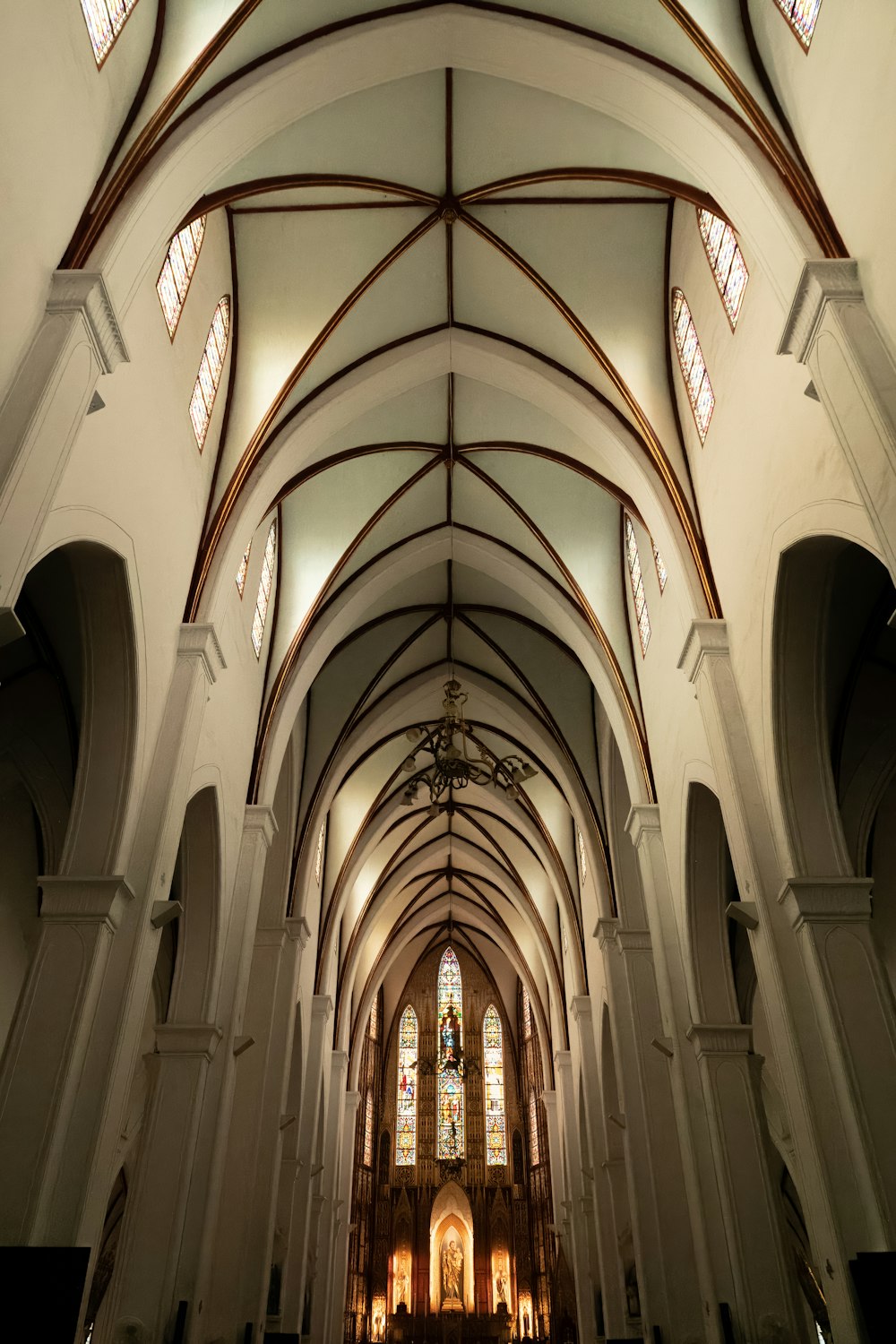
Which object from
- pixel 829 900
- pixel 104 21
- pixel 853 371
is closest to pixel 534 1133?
pixel 829 900

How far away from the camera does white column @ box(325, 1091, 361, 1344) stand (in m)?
28.4

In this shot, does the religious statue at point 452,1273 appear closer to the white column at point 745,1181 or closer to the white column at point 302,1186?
the white column at point 302,1186

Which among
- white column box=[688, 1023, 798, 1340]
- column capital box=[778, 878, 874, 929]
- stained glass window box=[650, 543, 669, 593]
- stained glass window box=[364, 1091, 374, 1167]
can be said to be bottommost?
white column box=[688, 1023, 798, 1340]

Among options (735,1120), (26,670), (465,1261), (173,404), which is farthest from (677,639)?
(465,1261)

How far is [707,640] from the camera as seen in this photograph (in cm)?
1216

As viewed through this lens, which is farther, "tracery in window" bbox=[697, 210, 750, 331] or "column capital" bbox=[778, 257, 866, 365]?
"tracery in window" bbox=[697, 210, 750, 331]

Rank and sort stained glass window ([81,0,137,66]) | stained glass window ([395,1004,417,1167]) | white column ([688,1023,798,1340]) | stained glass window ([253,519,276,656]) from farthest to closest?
1. stained glass window ([395,1004,417,1167])
2. stained glass window ([253,519,276,656])
3. white column ([688,1023,798,1340])
4. stained glass window ([81,0,137,66])

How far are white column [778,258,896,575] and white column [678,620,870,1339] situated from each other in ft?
13.8

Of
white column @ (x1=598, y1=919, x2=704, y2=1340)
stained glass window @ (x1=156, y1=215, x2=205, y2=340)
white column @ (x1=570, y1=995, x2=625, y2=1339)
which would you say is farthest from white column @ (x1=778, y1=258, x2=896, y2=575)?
white column @ (x1=570, y1=995, x2=625, y2=1339)

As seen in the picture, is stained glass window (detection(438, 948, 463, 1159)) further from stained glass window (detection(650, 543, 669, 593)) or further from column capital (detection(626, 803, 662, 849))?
stained glass window (detection(650, 543, 669, 593))

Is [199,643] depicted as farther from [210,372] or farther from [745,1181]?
[745,1181]

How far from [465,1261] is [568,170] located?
118ft

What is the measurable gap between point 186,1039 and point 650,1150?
25.4 ft

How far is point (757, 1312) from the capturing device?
11234 millimetres
